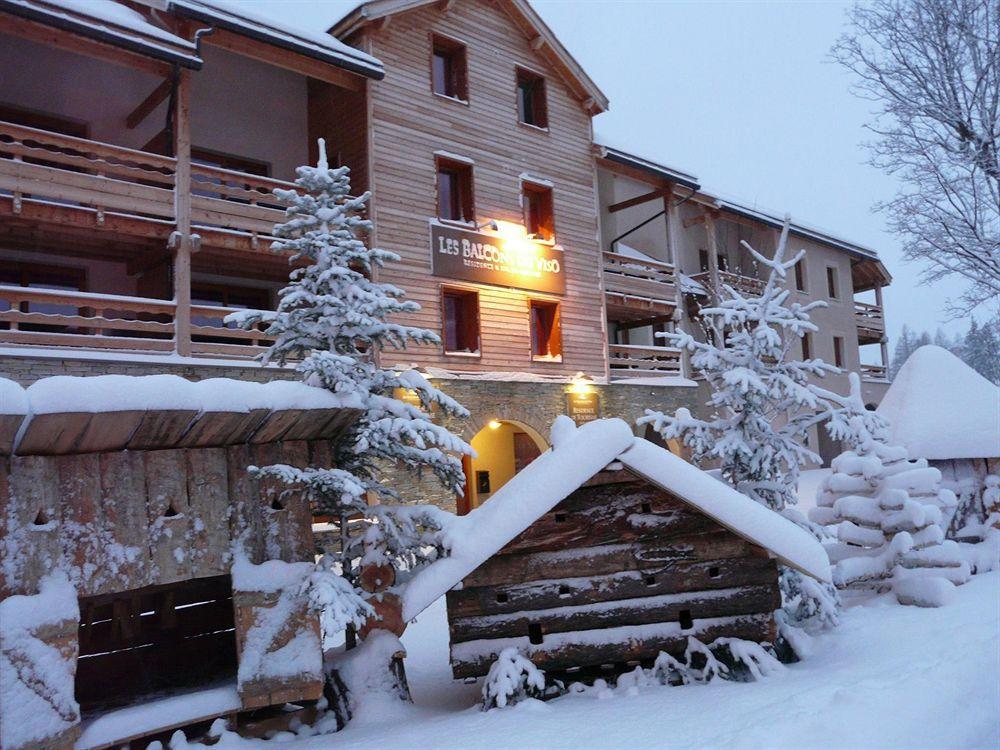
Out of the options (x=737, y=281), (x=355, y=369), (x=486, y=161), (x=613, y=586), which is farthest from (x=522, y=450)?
(x=613, y=586)

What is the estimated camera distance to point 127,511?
4.26 meters

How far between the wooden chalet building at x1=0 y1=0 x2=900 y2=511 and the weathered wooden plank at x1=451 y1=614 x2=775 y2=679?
756cm

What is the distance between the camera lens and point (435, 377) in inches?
596

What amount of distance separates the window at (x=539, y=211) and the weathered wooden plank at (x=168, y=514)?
14.6 m

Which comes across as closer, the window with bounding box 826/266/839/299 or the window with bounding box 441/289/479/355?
the window with bounding box 441/289/479/355

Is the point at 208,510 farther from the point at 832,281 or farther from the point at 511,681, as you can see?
the point at 832,281

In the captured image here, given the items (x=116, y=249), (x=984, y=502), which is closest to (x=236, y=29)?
(x=116, y=249)

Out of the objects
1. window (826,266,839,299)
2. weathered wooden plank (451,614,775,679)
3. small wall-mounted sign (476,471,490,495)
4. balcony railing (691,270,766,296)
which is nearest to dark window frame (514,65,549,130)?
balcony railing (691,270,766,296)

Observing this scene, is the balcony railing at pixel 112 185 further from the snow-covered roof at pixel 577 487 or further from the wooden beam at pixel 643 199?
the wooden beam at pixel 643 199

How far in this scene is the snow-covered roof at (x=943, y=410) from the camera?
30.2ft

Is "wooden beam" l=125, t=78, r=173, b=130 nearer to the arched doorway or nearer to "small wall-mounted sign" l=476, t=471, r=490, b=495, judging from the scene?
the arched doorway

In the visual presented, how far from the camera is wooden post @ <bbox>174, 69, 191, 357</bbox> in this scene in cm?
1230

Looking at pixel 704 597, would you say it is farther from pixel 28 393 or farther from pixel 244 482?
pixel 28 393

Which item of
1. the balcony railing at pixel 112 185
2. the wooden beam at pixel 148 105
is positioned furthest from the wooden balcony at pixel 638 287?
the wooden beam at pixel 148 105
